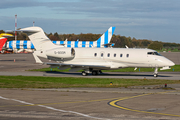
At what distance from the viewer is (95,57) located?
33.8 metres

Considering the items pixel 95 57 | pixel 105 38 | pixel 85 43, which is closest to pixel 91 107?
pixel 95 57

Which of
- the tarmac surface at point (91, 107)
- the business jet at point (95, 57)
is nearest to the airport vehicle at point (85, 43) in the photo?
the business jet at point (95, 57)

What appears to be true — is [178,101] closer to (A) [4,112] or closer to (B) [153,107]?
(B) [153,107]

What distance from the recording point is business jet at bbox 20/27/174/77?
32.3 m

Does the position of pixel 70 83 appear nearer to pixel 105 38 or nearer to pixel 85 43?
pixel 105 38

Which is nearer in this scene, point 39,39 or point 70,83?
point 70,83

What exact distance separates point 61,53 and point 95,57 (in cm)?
439

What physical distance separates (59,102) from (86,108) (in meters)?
2.37

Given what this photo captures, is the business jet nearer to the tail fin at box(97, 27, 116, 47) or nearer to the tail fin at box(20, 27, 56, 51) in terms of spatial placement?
the tail fin at box(20, 27, 56, 51)

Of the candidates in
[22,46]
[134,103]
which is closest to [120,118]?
[134,103]

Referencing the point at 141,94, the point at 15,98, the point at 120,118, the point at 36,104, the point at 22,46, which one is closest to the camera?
the point at 120,118

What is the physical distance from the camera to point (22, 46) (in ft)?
362

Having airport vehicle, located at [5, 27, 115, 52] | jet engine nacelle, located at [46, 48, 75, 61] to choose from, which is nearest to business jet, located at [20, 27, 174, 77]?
jet engine nacelle, located at [46, 48, 75, 61]

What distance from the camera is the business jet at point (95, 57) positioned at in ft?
106
